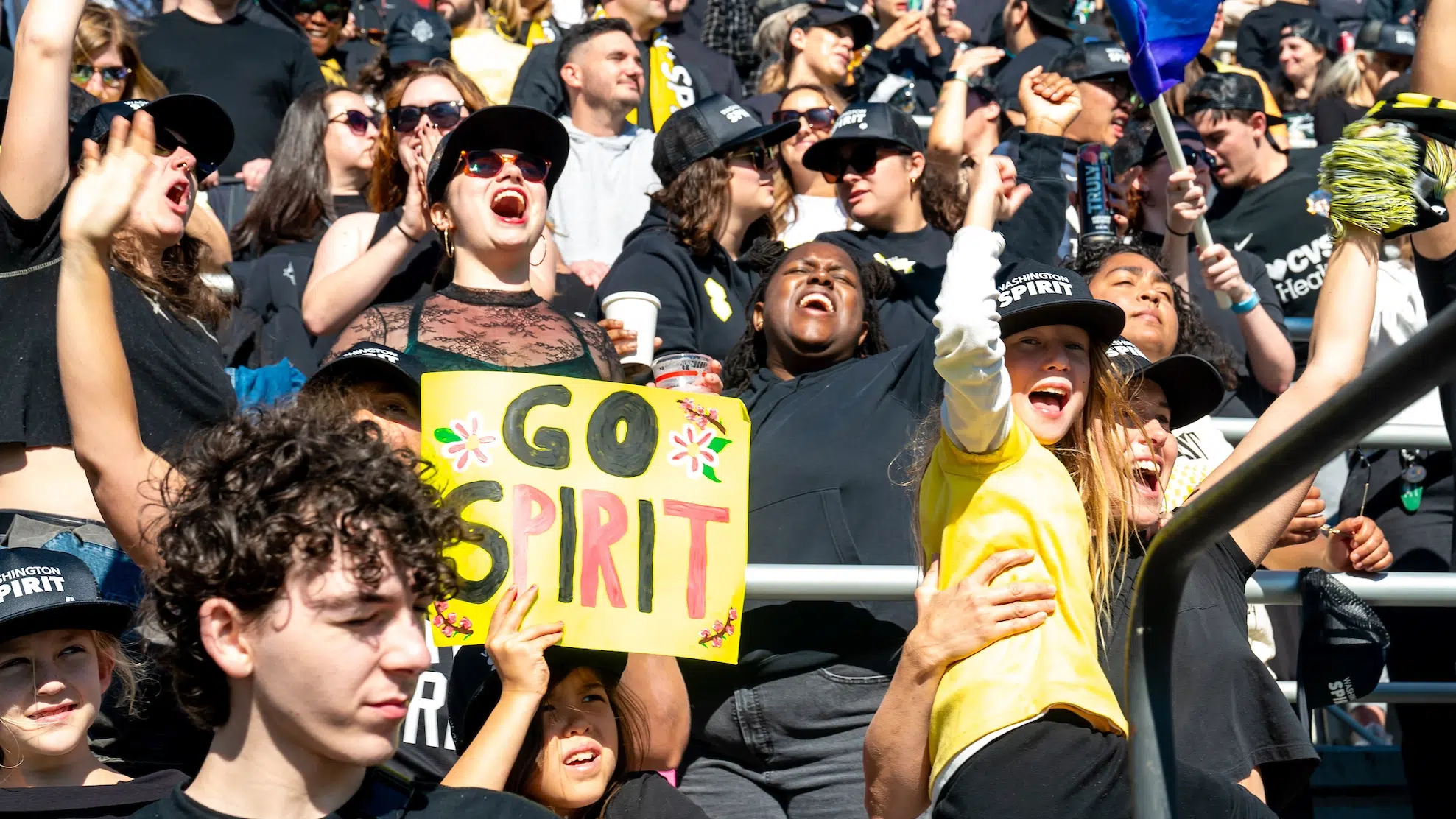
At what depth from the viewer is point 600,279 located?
6.34m

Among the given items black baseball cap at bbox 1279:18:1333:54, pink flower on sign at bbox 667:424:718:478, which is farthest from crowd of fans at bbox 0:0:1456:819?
black baseball cap at bbox 1279:18:1333:54

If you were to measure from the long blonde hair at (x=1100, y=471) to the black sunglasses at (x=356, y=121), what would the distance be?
3.43 meters

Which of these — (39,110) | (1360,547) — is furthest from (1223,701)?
(39,110)

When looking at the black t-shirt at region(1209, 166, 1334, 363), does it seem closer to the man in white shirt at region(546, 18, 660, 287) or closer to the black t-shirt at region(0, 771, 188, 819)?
the man in white shirt at region(546, 18, 660, 287)

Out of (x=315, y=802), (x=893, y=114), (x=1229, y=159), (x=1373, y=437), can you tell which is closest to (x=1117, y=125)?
(x=1229, y=159)

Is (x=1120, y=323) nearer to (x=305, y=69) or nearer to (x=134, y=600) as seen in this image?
(x=134, y=600)

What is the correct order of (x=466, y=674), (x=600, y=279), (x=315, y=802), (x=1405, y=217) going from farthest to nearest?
1. (x=600, y=279)
2. (x=1405, y=217)
3. (x=466, y=674)
4. (x=315, y=802)

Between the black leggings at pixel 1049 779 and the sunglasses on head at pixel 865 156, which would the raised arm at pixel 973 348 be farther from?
the sunglasses on head at pixel 865 156

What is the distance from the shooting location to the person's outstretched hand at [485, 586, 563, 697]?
11.1ft

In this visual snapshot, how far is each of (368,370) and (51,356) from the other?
675mm

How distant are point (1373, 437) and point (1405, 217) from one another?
102cm

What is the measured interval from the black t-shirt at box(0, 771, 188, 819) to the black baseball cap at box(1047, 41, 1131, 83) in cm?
533

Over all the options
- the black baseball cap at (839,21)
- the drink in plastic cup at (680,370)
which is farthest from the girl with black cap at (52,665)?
the black baseball cap at (839,21)

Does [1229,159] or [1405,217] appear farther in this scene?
[1229,159]
